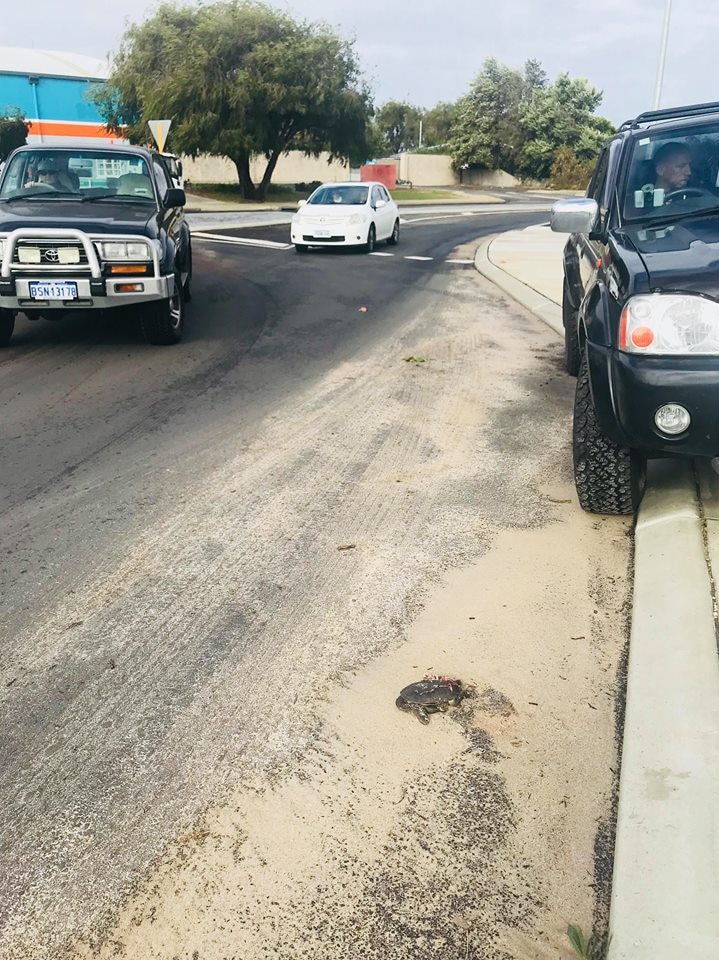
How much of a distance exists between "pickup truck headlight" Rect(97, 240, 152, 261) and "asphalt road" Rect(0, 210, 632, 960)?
892mm

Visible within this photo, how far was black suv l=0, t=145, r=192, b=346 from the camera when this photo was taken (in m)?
7.67

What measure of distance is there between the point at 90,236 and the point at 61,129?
50563 mm

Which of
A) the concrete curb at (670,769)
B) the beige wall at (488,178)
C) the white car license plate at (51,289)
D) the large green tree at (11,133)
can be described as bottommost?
the beige wall at (488,178)

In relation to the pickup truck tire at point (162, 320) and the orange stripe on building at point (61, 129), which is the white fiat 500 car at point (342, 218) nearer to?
the pickup truck tire at point (162, 320)

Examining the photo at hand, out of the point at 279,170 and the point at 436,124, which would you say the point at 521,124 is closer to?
the point at 279,170

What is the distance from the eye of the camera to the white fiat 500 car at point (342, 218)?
18562mm

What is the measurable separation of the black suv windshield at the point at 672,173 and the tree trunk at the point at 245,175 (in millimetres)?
33013

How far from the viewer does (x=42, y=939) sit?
203 cm

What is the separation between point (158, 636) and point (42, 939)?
138 centimetres

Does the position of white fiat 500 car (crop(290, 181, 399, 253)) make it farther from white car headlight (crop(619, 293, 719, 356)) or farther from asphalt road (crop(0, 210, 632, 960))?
white car headlight (crop(619, 293, 719, 356))

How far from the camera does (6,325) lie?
853cm

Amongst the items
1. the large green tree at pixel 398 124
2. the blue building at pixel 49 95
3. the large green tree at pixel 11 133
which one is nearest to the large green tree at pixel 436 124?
the large green tree at pixel 398 124

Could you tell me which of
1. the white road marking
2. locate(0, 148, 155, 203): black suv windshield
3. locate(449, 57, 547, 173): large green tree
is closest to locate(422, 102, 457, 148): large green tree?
locate(449, 57, 547, 173): large green tree

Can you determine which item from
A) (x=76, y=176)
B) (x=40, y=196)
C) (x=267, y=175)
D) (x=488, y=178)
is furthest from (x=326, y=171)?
(x=40, y=196)
